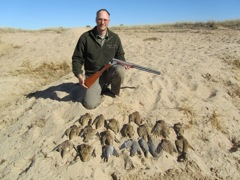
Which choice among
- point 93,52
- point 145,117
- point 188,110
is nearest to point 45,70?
point 93,52

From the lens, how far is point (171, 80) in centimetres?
739

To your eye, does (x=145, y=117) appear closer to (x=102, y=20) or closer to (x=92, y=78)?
(x=92, y=78)

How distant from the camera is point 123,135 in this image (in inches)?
225

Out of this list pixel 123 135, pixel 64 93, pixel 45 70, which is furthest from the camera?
pixel 45 70

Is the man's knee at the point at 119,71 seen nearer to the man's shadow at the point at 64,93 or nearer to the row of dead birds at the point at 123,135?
the row of dead birds at the point at 123,135

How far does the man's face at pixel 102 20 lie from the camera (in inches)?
236

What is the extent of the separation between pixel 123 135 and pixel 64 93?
2370mm

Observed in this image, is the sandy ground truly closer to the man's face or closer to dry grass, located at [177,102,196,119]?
dry grass, located at [177,102,196,119]

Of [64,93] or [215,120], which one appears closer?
[215,120]

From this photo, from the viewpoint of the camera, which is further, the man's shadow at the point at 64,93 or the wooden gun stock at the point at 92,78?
the man's shadow at the point at 64,93

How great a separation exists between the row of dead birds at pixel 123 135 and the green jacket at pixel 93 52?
3.46 ft

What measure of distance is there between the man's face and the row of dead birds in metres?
1.74

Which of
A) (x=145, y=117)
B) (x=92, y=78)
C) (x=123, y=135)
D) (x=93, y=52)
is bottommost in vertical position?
(x=123, y=135)

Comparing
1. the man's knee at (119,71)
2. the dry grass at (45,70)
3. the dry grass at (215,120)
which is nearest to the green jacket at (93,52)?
the man's knee at (119,71)
